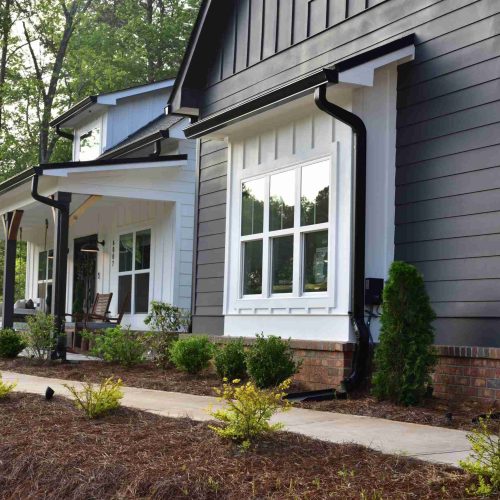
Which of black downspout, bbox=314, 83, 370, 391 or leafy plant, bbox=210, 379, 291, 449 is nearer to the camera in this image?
leafy plant, bbox=210, 379, 291, 449

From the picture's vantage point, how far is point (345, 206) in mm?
8984

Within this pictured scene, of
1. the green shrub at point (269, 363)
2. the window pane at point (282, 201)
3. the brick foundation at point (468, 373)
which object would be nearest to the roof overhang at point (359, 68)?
the window pane at point (282, 201)

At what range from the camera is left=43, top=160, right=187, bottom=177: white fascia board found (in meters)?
13.1

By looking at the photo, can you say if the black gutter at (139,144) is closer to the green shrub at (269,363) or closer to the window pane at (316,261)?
the window pane at (316,261)

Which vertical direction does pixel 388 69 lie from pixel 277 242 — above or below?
above

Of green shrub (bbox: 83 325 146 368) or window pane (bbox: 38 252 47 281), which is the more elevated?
window pane (bbox: 38 252 47 281)

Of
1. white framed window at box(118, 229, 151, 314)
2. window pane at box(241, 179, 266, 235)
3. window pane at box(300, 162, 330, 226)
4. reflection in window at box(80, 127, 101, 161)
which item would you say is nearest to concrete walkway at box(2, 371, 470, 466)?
window pane at box(300, 162, 330, 226)

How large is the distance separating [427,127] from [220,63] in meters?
4.61

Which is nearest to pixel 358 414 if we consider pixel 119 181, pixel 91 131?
pixel 119 181

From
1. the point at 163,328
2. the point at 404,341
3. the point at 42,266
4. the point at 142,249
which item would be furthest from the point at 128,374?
the point at 42,266

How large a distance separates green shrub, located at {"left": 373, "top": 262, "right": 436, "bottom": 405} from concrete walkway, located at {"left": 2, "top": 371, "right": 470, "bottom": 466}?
0.60 m

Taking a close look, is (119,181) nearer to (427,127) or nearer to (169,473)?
(427,127)

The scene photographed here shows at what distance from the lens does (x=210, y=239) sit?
1226 centimetres

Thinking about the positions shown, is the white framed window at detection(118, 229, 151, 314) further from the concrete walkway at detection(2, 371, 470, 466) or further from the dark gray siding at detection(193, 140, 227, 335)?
the concrete walkway at detection(2, 371, 470, 466)
